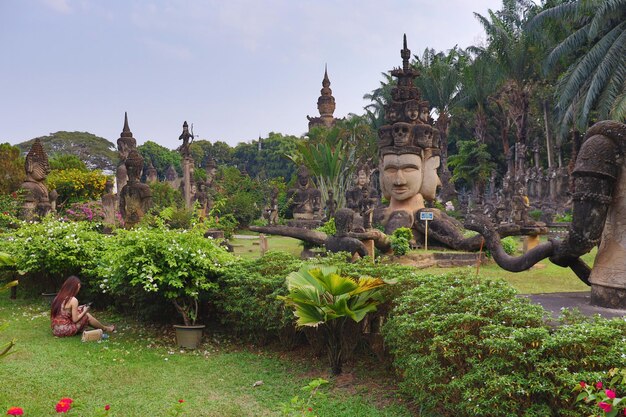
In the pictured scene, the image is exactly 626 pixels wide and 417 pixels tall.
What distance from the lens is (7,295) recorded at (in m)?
9.62

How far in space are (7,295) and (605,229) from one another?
9311mm

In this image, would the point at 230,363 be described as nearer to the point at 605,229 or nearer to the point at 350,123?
the point at 605,229

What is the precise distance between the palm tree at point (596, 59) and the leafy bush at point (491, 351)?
16.2 metres

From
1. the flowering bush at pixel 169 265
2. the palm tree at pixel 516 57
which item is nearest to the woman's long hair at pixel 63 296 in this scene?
the flowering bush at pixel 169 265

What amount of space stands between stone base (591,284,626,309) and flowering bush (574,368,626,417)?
1.52 meters

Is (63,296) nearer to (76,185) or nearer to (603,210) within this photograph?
(603,210)

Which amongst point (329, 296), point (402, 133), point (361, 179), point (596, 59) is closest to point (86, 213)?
point (361, 179)

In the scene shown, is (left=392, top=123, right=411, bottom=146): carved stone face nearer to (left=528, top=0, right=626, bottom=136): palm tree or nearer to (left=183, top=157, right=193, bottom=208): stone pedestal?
(left=528, top=0, right=626, bottom=136): palm tree

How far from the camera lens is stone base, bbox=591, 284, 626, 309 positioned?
4.46 m

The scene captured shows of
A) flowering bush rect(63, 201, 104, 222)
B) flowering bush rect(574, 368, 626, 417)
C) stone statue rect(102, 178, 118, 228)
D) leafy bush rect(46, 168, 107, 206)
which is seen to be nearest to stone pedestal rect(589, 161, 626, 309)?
flowering bush rect(574, 368, 626, 417)

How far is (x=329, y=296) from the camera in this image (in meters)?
5.29

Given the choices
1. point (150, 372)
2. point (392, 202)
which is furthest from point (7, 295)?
point (392, 202)

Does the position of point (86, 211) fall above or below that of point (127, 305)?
above

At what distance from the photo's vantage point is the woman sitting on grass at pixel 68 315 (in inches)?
273
